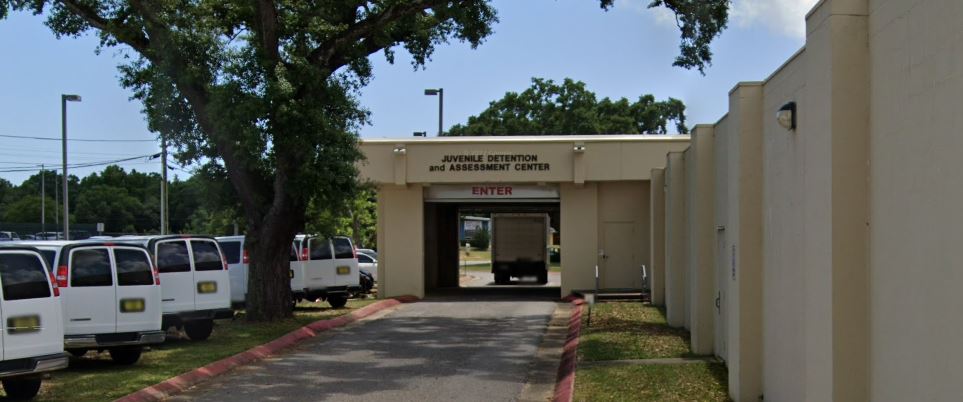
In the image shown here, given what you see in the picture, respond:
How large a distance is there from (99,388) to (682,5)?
13.7 meters

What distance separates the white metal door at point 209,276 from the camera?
56.1ft

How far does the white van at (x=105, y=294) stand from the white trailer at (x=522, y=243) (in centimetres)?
2646

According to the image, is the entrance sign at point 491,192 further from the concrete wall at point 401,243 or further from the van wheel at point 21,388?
the van wheel at point 21,388

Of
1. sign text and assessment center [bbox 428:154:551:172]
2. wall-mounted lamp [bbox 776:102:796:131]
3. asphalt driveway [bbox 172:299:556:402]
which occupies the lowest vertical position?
asphalt driveway [bbox 172:299:556:402]

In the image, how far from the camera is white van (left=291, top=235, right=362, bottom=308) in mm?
24828

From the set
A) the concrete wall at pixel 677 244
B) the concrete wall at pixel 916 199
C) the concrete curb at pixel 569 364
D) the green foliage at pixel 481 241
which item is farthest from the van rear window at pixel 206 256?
the green foliage at pixel 481 241

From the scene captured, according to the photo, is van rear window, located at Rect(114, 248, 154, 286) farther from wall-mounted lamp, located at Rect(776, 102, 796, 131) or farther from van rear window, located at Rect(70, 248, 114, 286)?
wall-mounted lamp, located at Rect(776, 102, 796, 131)

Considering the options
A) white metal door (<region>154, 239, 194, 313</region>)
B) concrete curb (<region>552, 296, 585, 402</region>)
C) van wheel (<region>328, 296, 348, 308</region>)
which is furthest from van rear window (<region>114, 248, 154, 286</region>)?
van wheel (<region>328, 296, 348, 308</region>)

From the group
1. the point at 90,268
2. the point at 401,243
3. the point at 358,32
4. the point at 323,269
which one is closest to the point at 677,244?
the point at 358,32

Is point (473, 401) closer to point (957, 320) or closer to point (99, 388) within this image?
point (99, 388)

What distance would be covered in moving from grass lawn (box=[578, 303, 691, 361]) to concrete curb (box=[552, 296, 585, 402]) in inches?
6.3

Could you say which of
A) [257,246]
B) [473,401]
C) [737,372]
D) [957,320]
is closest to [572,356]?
[473,401]

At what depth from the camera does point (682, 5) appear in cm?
1991

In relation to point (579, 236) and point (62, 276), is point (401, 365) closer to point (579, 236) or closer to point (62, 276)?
point (62, 276)
